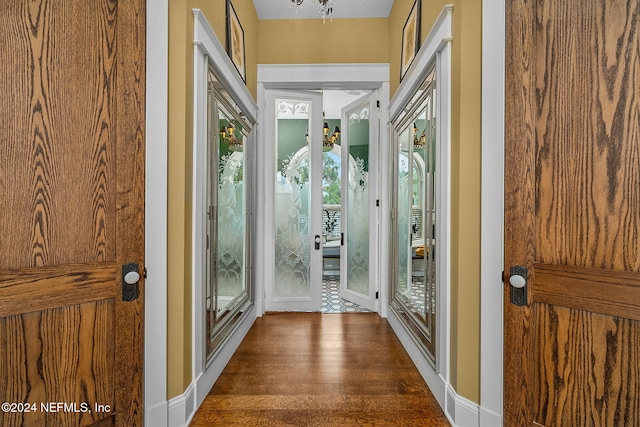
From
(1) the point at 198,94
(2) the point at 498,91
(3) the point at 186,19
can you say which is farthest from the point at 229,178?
(2) the point at 498,91

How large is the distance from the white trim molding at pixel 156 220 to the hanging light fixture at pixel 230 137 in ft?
2.57

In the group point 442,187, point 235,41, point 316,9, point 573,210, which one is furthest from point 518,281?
point 316,9

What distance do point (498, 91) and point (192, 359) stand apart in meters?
2.14

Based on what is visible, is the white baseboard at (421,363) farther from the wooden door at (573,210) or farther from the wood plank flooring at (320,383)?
the wooden door at (573,210)

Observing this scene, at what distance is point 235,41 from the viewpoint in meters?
2.66

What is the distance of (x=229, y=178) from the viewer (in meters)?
2.57

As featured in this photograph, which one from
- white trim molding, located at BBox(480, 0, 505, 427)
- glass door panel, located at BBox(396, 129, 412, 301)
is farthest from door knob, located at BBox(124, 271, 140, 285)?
glass door panel, located at BBox(396, 129, 412, 301)

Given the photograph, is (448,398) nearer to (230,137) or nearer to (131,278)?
(131,278)

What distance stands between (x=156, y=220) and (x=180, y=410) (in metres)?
1.03

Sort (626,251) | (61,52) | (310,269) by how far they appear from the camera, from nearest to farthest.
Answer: (626,251) < (61,52) < (310,269)

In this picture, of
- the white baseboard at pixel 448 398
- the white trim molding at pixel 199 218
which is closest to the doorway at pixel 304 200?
the white baseboard at pixel 448 398

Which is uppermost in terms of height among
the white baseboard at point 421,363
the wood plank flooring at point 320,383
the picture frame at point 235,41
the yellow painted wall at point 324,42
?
the yellow painted wall at point 324,42

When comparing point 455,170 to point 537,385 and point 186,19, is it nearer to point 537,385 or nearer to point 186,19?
point 537,385

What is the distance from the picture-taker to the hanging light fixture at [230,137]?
7.86ft
